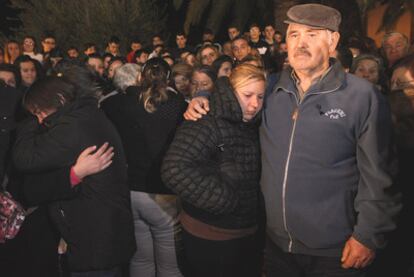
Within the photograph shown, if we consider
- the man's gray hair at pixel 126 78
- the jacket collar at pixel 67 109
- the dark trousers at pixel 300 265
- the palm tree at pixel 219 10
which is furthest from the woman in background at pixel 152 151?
the palm tree at pixel 219 10

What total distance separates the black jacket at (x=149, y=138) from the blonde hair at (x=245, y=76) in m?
1.06

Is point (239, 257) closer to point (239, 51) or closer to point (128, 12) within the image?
point (239, 51)

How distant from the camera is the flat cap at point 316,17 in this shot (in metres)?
2.50

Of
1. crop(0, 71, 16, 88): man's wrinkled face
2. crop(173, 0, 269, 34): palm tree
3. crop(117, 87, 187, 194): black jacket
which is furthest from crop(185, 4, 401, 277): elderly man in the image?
crop(173, 0, 269, 34): palm tree

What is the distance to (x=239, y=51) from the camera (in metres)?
7.74

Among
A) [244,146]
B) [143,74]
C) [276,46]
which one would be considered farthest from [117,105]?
[276,46]

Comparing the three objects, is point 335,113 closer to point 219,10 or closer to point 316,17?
point 316,17

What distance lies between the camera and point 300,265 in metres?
2.64

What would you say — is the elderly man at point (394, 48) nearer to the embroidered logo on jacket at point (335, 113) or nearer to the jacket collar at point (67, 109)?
the embroidered logo on jacket at point (335, 113)

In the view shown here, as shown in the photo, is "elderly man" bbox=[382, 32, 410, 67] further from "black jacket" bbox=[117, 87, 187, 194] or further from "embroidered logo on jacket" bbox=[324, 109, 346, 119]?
"embroidered logo on jacket" bbox=[324, 109, 346, 119]

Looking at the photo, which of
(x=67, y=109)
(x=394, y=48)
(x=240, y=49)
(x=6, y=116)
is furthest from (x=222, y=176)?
(x=240, y=49)

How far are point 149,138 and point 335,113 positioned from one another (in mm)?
1822

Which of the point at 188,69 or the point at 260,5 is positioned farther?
the point at 260,5

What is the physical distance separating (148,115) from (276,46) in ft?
17.7
